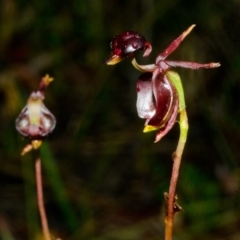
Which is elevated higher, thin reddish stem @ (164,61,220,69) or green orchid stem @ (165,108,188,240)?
thin reddish stem @ (164,61,220,69)

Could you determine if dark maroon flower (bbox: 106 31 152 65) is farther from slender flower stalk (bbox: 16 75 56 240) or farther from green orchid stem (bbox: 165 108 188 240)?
slender flower stalk (bbox: 16 75 56 240)

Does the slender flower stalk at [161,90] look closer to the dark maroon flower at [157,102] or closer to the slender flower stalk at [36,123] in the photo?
the dark maroon flower at [157,102]

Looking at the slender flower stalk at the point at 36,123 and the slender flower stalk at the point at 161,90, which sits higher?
the slender flower stalk at the point at 36,123

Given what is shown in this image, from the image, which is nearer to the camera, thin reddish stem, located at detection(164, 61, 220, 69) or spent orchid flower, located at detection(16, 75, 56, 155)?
thin reddish stem, located at detection(164, 61, 220, 69)

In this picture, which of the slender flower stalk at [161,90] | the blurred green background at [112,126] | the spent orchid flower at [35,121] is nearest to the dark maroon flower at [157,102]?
the slender flower stalk at [161,90]

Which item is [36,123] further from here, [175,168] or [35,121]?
[175,168]

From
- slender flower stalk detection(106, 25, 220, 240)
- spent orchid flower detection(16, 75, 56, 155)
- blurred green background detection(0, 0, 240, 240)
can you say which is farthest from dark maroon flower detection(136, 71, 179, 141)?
blurred green background detection(0, 0, 240, 240)
